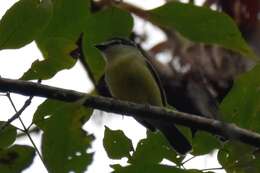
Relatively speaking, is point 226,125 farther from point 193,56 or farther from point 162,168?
point 193,56

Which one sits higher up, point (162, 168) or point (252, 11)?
point (162, 168)

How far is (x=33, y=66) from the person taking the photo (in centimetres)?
221

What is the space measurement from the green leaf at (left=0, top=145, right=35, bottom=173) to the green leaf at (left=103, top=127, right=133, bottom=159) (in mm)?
A: 277

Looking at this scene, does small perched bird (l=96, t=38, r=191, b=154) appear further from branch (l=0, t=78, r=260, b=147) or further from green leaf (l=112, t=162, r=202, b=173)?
green leaf (l=112, t=162, r=202, b=173)

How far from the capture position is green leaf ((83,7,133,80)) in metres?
2.24

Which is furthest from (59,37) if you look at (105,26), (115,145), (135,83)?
(135,83)

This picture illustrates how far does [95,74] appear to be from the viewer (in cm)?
241

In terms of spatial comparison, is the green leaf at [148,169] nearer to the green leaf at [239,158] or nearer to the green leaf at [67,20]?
the green leaf at [239,158]

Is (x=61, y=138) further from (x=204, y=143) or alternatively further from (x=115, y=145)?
(x=204, y=143)

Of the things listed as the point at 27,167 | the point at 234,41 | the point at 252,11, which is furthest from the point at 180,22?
the point at 252,11

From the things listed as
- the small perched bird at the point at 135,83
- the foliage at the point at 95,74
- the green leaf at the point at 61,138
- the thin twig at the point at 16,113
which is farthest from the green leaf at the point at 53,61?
the small perched bird at the point at 135,83

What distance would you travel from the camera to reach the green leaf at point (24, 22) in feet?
6.74

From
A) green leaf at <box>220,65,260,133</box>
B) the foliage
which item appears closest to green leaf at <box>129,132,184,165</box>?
the foliage

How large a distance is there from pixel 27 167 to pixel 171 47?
357 centimetres
